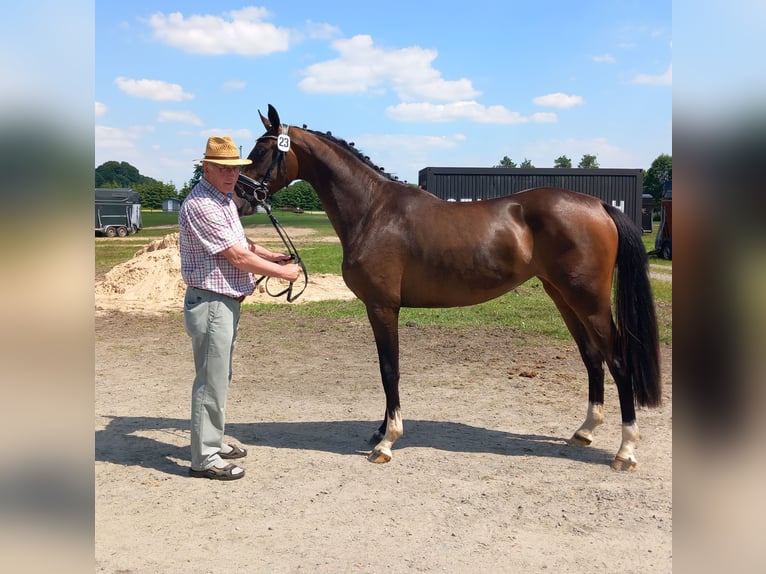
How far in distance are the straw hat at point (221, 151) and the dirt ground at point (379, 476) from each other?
2.17 m

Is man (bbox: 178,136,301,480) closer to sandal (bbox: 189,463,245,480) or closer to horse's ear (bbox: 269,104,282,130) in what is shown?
sandal (bbox: 189,463,245,480)

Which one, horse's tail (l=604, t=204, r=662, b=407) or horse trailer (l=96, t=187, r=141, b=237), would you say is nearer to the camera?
horse's tail (l=604, t=204, r=662, b=407)

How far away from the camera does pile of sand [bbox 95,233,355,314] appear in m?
11.7

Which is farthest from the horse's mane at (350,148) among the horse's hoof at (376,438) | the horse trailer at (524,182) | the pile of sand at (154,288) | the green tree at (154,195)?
the green tree at (154,195)

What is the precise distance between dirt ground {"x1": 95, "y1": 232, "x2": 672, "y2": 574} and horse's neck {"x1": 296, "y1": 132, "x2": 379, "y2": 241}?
6.05 feet

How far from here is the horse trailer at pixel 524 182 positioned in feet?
83.4

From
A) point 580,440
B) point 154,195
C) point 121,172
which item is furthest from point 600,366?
point 121,172

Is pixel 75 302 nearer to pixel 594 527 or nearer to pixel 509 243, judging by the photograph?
pixel 594 527

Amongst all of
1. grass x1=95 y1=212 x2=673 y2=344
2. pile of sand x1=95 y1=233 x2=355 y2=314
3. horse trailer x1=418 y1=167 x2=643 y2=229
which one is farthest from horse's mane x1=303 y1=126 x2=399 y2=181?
horse trailer x1=418 y1=167 x2=643 y2=229

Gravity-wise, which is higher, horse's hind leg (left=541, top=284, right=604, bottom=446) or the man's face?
the man's face

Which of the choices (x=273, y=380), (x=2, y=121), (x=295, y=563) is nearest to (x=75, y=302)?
(x=2, y=121)

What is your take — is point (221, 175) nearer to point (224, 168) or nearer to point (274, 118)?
point (224, 168)

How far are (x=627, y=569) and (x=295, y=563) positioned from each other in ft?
5.35

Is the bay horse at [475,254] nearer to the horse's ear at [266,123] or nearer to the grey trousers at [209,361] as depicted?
the horse's ear at [266,123]
